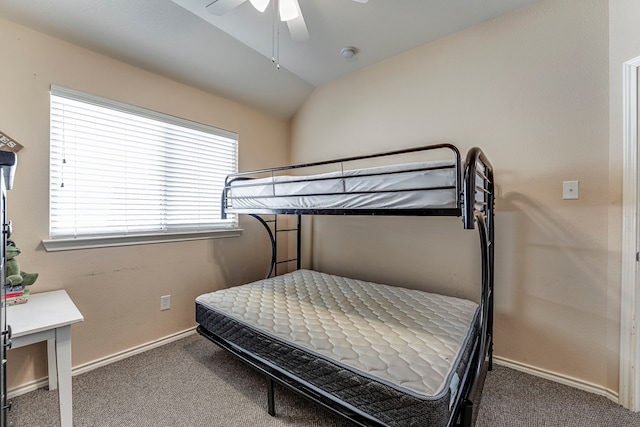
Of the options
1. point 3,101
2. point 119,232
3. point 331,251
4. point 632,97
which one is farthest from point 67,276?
point 632,97

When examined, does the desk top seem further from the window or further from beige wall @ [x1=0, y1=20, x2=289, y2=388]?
the window

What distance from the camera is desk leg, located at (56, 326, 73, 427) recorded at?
123 centimetres

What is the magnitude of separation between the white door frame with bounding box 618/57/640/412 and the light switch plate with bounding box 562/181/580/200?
190mm

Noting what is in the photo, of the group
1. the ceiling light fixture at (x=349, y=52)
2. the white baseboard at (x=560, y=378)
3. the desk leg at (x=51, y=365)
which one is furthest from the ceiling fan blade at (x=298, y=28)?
the white baseboard at (x=560, y=378)

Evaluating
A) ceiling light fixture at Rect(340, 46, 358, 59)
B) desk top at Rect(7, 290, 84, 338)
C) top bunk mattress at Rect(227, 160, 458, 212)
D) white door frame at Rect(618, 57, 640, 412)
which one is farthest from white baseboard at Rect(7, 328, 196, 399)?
white door frame at Rect(618, 57, 640, 412)

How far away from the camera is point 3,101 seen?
153 centimetres

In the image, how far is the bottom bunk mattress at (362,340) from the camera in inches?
40.8

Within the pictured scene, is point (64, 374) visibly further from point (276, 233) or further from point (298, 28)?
point (298, 28)

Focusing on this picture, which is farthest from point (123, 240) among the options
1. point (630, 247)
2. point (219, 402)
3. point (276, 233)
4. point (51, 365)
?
point (630, 247)

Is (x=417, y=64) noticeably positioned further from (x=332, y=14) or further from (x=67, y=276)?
(x=67, y=276)

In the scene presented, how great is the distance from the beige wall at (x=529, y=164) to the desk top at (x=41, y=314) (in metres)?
2.12

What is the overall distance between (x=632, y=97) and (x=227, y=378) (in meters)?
2.87

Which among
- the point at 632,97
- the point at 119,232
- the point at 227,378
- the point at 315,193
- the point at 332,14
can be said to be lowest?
the point at 227,378

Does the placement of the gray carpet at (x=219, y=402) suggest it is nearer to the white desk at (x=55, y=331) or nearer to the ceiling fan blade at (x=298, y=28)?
the white desk at (x=55, y=331)
